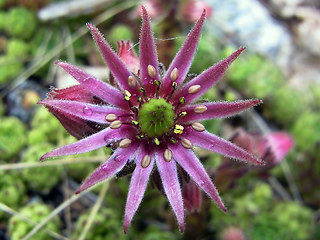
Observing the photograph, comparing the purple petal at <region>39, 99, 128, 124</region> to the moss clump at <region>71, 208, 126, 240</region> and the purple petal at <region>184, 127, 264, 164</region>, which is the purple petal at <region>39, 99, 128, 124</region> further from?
the moss clump at <region>71, 208, 126, 240</region>

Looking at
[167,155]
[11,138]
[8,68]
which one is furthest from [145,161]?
[8,68]

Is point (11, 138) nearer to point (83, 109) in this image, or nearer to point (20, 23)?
point (20, 23)

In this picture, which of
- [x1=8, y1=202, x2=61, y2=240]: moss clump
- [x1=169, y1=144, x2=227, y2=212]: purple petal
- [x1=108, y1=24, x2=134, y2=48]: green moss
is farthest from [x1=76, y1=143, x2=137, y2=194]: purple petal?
[x1=108, y1=24, x2=134, y2=48]: green moss

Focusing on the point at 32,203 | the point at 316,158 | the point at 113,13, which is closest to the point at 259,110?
the point at 316,158

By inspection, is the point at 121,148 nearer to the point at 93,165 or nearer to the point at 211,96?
the point at 93,165

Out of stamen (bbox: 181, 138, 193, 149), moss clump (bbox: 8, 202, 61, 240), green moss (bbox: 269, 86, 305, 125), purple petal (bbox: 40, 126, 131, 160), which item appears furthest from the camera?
green moss (bbox: 269, 86, 305, 125)

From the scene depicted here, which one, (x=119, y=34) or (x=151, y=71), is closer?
(x=151, y=71)

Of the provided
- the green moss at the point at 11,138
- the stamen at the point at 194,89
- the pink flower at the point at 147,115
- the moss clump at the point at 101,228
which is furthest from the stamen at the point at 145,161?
the green moss at the point at 11,138
